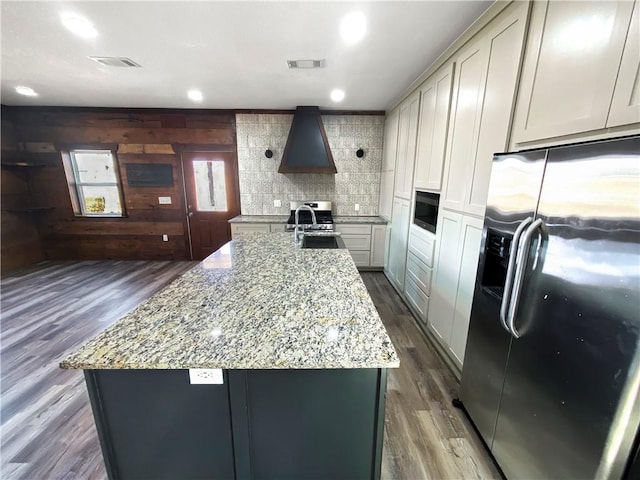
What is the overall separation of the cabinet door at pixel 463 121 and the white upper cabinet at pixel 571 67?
0.41m

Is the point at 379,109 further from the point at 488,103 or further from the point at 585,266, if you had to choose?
the point at 585,266

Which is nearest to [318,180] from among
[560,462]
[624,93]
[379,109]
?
[379,109]

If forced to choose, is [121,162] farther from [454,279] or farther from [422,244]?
[454,279]

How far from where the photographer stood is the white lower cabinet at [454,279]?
1785 mm

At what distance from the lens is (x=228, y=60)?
7.89 feet

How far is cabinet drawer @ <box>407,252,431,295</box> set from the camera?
2.51m

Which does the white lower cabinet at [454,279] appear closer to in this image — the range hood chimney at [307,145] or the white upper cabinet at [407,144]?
the white upper cabinet at [407,144]

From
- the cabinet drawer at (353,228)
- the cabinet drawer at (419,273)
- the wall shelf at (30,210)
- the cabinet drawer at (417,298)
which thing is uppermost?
the wall shelf at (30,210)

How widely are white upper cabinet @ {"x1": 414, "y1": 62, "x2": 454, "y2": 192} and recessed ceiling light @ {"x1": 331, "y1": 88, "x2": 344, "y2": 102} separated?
1.04 meters

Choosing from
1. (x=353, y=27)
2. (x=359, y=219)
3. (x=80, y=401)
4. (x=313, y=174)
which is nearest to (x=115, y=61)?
(x=353, y=27)

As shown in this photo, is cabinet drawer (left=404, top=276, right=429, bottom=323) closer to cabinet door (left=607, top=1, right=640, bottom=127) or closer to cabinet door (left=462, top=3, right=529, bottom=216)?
cabinet door (left=462, top=3, right=529, bottom=216)

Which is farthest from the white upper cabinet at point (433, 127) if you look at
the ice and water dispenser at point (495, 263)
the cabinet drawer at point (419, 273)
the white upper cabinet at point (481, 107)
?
the ice and water dispenser at point (495, 263)

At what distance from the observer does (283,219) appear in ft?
14.2

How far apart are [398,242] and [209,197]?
3.39 m
